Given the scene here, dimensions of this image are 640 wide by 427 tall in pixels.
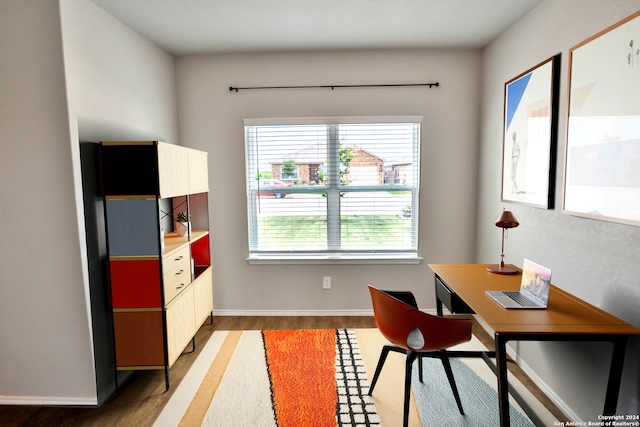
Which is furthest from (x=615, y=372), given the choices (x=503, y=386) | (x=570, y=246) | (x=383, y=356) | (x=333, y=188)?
(x=333, y=188)

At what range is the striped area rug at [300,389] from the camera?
215 centimetres

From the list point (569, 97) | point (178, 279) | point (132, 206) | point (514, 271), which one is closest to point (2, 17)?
point (132, 206)

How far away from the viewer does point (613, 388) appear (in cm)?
156

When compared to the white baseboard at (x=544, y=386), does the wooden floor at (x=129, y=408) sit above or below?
below

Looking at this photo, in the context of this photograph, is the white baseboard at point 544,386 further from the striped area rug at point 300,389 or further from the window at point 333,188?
the window at point 333,188

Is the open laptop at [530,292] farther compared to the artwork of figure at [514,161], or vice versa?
the artwork of figure at [514,161]

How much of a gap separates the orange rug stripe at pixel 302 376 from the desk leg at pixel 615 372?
138cm

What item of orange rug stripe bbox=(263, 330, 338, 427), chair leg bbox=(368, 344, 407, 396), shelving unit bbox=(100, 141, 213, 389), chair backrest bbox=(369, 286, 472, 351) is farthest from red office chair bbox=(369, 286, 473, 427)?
shelving unit bbox=(100, 141, 213, 389)

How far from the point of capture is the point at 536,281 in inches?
75.5

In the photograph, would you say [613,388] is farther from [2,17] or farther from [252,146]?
[2,17]

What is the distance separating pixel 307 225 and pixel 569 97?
2.41 m

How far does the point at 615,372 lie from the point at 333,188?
258cm

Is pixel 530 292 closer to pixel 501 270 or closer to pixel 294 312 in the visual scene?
pixel 501 270

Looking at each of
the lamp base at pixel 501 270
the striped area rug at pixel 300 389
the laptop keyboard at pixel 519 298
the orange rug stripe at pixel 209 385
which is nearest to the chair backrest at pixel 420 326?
the laptop keyboard at pixel 519 298
